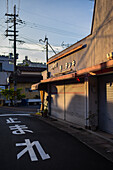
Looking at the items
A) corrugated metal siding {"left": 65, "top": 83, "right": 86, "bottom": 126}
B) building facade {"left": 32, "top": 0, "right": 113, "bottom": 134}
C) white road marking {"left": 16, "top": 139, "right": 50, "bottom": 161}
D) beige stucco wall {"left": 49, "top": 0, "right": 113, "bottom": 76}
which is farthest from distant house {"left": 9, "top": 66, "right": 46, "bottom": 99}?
white road marking {"left": 16, "top": 139, "right": 50, "bottom": 161}

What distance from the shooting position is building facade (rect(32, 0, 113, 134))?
32.7 feet

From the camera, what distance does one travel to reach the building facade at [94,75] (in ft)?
32.7

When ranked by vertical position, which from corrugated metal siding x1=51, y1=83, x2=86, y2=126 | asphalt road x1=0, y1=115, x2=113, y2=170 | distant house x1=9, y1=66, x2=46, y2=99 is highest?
distant house x1=9, y1=66, x2=46, y2=99

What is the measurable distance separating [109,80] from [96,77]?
1.35 m

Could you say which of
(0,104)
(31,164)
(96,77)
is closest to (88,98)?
(96,77)

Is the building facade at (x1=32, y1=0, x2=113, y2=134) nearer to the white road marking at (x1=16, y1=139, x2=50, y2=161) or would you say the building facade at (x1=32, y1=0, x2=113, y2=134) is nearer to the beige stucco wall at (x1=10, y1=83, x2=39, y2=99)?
the white road marking at (x1=16, y1=139, x2=50, y2=161)

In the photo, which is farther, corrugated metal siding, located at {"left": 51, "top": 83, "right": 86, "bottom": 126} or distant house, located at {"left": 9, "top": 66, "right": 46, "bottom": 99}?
distant house, located at {"left": 9, "top": 66, "right": 46, "bottom": 99}

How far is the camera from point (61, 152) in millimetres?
7363

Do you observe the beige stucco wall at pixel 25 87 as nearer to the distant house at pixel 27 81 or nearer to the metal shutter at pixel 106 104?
the distant house at pixel 27 81

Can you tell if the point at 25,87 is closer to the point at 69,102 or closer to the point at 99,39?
the point at 69,102

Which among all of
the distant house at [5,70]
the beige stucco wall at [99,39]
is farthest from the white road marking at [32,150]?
the distant house at [5,70]

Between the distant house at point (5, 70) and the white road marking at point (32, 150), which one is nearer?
the white road marking at point (32, 150)

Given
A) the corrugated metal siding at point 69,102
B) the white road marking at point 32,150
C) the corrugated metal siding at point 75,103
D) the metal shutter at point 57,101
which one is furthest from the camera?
the metal shutter at point 57,101

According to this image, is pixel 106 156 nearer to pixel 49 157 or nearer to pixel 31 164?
pixel 49 157
